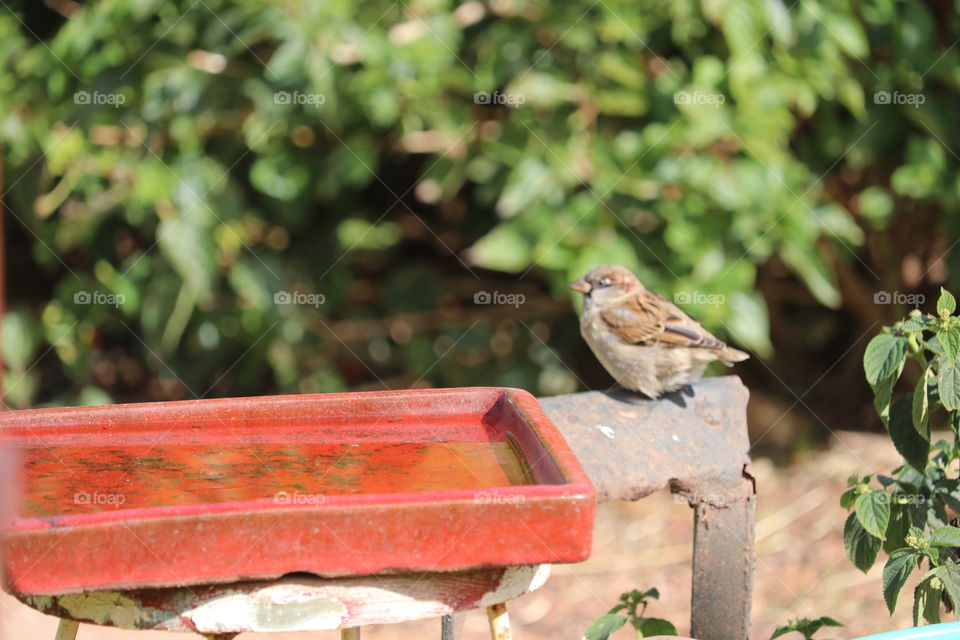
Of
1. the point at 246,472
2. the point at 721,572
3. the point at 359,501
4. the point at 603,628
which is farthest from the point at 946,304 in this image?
the point at 246,472

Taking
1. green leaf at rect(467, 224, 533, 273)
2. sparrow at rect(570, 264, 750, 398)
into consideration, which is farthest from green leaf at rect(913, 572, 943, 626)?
green leaf at rect(467, 224, 533, 273)

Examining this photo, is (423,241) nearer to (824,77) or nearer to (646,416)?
(824,77)

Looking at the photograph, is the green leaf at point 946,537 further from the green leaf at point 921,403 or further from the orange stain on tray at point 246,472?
the orange stain on tray at point 246,472

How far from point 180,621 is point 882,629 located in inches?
113

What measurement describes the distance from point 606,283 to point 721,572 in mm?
1432

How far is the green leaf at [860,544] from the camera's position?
2.40m

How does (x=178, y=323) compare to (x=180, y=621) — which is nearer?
(x=180, y=621)

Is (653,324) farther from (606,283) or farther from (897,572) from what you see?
(897,572)

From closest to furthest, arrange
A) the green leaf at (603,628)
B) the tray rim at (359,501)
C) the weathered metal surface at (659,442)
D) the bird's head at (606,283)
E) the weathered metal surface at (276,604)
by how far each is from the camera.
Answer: the tray rim at (359,501)
the weathered metal surface at (276,604)
the green leaf at (603,628)
the weathered metal surface at (659,442)
the bird's head at (606,283)

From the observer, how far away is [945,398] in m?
2.26

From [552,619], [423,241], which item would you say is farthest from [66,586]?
[423,241]

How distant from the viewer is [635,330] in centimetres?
378

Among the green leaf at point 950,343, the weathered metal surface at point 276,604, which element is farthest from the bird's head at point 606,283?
the weathered metal surface at point 276,604

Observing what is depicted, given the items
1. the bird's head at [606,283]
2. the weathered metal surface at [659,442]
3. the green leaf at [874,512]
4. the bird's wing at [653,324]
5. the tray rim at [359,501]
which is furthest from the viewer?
the bird's head at [606,283]
